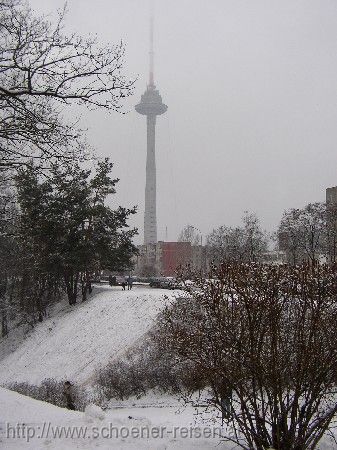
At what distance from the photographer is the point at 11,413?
29.6ft

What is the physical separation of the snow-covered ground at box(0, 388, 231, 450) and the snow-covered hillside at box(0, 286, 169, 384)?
1395 centimetres

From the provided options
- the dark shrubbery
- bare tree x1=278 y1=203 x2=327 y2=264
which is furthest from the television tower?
the dark shrubbery

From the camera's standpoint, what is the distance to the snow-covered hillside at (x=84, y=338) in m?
25.4

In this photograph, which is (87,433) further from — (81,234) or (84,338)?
(81,234)

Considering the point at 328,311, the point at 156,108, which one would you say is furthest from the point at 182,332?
the point at 156,108

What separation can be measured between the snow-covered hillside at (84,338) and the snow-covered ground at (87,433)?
1395 cm

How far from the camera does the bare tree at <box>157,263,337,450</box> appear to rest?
712 cm

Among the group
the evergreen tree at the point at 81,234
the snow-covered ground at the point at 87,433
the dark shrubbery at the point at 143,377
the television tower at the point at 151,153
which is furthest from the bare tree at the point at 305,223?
the television tower at the point at 151,153

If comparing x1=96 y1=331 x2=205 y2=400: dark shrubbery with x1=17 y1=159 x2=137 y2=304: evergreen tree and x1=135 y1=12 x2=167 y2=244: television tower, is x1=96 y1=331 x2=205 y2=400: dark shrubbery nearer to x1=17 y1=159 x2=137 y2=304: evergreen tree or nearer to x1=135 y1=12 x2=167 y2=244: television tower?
x1=17 y1=159 x2=137 y2=304: evergreen tree

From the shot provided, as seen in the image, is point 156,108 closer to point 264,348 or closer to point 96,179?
point 96,179

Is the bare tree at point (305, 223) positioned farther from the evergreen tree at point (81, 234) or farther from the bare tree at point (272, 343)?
the bare tree at point (272, 343)

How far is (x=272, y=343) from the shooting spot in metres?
7.11

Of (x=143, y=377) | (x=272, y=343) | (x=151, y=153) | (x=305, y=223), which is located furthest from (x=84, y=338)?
(x=151, y=153)

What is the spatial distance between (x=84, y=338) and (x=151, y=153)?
162 meters
